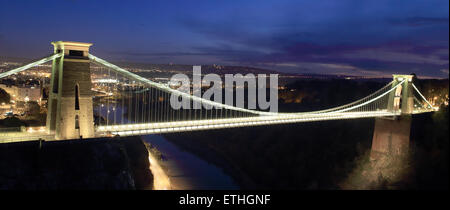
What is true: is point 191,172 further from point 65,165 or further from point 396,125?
point 65,165

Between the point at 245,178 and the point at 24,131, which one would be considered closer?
the point at 24,131

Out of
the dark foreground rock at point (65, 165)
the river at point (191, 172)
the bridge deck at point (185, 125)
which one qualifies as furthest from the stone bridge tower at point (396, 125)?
the dark foreground rock at point (65, 165)

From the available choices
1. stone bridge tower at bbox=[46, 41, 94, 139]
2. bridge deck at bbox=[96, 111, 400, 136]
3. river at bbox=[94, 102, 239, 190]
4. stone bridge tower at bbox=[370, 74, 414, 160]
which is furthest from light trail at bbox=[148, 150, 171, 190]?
stone bridge tower at bbox=[370, 74, 414, 160]

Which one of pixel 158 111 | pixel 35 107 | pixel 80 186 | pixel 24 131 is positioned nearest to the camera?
pixel 80 186

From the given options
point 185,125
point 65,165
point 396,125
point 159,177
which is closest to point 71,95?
point 65,165

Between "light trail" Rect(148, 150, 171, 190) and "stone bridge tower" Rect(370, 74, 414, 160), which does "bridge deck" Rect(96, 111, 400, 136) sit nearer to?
"stone bridge tower" Rect(370, 74, 414, 160)

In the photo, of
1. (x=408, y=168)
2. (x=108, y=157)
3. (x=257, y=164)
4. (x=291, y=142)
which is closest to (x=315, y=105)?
(x=291, y=142)

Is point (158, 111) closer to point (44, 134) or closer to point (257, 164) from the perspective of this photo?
point (257, 164)
